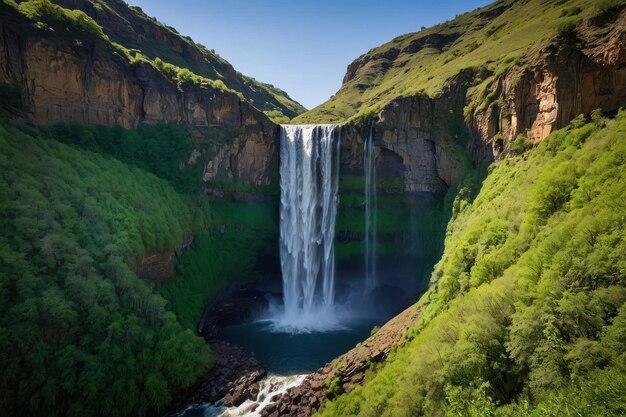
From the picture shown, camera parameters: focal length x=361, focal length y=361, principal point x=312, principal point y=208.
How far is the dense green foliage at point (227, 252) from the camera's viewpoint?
3650 centimetres

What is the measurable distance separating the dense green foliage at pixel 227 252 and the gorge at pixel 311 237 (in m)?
0.28

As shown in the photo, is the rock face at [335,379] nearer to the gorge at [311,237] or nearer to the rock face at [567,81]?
the gorge at [311,237]

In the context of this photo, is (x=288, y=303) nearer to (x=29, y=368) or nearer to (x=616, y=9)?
(x=29, y=368)

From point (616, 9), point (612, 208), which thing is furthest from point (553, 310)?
point (616, 9)

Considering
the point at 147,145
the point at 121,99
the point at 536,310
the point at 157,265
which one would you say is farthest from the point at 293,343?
the point at 121,99

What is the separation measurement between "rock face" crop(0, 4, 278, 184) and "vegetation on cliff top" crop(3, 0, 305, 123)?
1137 mm

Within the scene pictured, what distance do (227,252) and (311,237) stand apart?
10530 millimetres

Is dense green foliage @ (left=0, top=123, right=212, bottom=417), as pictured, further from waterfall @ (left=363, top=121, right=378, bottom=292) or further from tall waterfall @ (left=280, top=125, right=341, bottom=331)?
waterfall @ (left=363, top=121, right=378, bottom=292)

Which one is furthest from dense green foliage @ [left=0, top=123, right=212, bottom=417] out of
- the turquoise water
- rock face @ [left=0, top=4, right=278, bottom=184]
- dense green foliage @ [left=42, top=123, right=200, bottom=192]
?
the turquoise water

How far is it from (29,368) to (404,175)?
38.7m

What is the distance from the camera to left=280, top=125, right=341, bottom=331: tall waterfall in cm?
4450

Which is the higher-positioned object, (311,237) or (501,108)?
(501,108)

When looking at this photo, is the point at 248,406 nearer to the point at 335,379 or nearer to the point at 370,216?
the point at 335,379

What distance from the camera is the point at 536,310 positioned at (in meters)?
14.5
